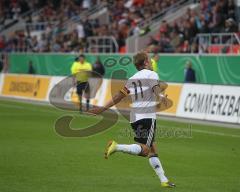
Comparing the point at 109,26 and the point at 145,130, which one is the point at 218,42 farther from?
the point at 145,130

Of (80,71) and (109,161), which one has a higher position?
(80,71)

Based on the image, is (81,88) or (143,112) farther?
(81,88)

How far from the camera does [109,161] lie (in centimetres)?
1435

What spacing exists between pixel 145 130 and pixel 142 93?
592mm

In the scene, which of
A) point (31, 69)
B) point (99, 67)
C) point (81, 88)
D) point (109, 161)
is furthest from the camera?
point (31, 69)

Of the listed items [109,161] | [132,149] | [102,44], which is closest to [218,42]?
[102,44]

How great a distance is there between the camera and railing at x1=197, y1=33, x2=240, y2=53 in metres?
28.9

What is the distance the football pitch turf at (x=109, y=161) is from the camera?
37.4 ft

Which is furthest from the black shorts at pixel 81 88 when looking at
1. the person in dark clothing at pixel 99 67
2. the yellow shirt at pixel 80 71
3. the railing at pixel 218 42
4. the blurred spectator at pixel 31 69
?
the blurred spectator at pixel 31 69

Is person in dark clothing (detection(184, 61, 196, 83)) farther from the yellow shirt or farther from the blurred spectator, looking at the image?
the blurred spectator

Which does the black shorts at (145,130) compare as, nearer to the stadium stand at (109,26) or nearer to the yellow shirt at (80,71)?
the stadium stand at (109,26)

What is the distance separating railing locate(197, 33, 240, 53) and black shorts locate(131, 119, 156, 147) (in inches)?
710

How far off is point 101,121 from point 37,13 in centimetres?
2724

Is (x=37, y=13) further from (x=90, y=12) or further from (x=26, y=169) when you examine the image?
(x=26, y=169)
